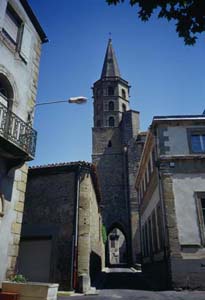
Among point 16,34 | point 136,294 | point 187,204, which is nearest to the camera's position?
point 16,34

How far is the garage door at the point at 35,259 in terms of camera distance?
11219 mm

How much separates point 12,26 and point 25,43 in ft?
2.16

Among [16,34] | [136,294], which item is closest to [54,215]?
[136,294]

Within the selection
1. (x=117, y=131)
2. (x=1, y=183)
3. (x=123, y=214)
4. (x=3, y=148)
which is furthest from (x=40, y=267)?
(x=117, y=131)

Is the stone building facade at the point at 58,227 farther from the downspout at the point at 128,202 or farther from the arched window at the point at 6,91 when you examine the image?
the downspout at the point at 128,202

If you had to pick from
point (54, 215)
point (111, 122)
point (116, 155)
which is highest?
point (111, 122)

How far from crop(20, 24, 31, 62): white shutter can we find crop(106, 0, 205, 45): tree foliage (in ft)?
17.8

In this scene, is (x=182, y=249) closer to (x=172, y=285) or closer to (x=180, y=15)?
(x=172, y=285)

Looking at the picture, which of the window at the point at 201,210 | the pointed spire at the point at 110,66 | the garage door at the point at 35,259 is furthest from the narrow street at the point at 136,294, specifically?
the pointed spire at the point at 110,66

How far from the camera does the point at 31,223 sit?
40.0ft

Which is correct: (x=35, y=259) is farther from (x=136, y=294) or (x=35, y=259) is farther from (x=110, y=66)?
(x=110, y=66)

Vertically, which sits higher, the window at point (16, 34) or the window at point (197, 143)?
the window at point (16, 34)

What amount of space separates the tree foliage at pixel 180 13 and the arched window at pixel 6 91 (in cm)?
457

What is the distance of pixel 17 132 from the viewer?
6836 mm
